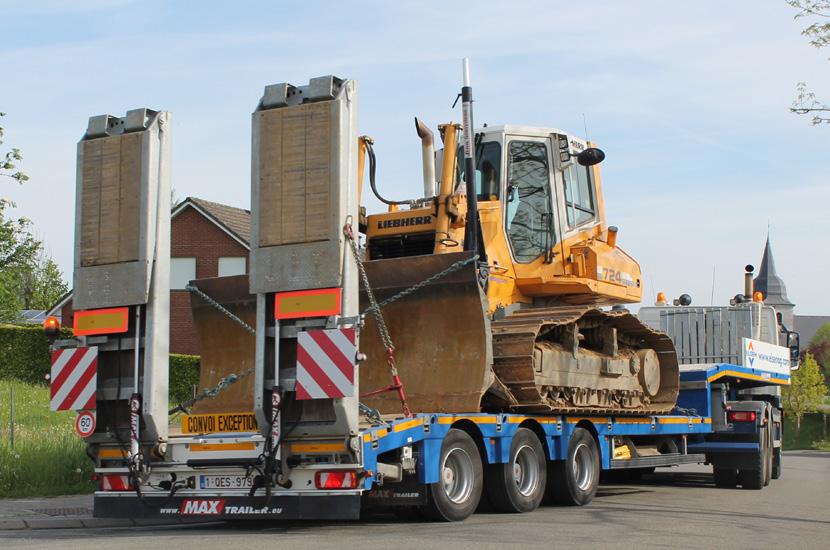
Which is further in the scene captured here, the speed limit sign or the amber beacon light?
the amber beacon light

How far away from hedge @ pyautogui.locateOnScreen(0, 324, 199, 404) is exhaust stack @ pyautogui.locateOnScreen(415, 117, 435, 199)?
20499 mm

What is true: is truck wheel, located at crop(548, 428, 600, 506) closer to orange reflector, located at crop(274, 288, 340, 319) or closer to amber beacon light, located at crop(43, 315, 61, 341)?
orange reflector, located at crop(274, 288, 340, 319)

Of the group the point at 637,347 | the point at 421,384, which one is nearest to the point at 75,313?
the point at 421,384

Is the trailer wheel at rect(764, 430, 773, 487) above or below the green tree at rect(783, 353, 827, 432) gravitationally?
below

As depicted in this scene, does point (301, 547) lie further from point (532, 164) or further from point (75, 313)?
point (532, 164)

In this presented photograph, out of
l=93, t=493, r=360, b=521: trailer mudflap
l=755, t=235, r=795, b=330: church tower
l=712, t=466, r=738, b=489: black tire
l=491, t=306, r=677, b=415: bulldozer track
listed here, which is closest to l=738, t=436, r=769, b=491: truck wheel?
l=712, t=466, r=738, b=489: black tire

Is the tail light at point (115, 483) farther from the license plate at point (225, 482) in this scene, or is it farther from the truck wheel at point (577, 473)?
the truck wheel at point (577, 473)

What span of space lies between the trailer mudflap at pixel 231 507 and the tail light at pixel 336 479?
0.29 ft

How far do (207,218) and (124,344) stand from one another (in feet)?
108

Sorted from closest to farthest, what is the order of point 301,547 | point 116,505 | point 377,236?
point 301,547, point 116,505, point 377,236

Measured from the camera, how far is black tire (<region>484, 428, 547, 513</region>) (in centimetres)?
1209

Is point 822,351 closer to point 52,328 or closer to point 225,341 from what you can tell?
point 225,341

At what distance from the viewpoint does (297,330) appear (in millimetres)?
10188

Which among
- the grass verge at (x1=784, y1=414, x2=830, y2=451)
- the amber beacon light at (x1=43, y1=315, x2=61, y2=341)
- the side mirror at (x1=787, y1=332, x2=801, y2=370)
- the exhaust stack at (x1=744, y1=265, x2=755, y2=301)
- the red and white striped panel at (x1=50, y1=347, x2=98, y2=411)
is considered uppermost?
the exhaust stack at (x1=744, y1=265, x2=755, y2=301)
